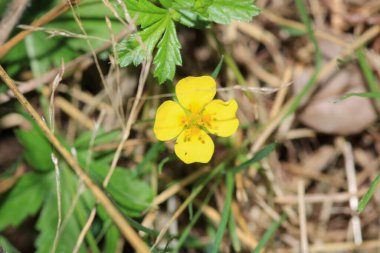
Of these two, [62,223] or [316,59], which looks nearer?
[62,223]

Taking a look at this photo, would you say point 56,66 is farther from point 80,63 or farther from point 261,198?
point 261,198

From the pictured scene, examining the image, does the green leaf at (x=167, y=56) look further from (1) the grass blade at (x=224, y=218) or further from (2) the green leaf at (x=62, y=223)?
(2) the green leaf at (x=62, y=223)

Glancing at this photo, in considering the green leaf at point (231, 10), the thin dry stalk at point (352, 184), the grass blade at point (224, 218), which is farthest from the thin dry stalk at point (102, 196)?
the thin dry stalk at point (352, 184)

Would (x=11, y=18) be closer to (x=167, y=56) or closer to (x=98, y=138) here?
(x=98, y=138)

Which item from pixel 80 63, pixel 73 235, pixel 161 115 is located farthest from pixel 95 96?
pixel 161 115

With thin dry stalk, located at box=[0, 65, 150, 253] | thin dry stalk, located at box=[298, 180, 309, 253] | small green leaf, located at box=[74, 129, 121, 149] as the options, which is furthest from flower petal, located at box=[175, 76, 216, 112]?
thin dry stalk, located at box=[298, 180, 309, 253]

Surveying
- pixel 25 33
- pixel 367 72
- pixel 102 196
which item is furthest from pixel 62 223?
pixel 367 72
